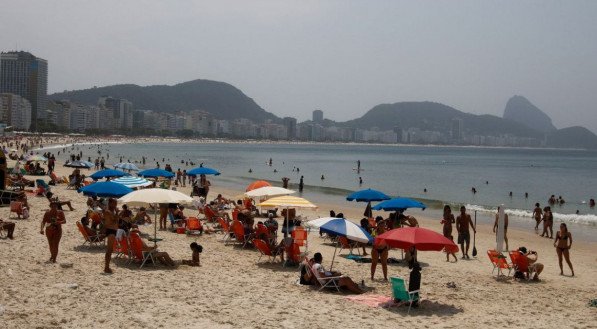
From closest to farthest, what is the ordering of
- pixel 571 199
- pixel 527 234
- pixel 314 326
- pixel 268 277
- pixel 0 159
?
1. pixel 314 326
2. pixel 268 277
3. pixel 0 159
4. pixel 527 234
5. pixel 571 199

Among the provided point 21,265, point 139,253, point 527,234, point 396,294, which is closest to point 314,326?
point 396,294

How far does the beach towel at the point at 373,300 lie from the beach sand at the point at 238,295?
0.16m

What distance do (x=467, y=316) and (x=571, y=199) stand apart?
35990 mm

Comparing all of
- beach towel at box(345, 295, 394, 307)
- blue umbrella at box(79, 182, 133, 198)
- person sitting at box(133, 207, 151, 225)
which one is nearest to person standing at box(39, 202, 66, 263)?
blue umbrella at box(79, 182, 133, 198)

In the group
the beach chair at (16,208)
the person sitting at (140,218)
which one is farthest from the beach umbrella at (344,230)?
the beach chair at (16,208)

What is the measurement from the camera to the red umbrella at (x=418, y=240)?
8141 millimetres

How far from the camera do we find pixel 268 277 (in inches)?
381

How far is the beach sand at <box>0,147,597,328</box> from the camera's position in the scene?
7043 mm

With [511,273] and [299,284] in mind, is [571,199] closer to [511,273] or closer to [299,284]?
[511,273]

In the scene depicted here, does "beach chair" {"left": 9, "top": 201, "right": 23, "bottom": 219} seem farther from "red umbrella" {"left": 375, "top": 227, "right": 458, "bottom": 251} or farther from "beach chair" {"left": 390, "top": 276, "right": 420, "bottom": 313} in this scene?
"beach chair" {"left": 390, "top": 276, "right": 420, "bottom": 313}

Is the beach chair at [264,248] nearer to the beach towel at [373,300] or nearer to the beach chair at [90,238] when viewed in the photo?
the beach towel at [373,300]

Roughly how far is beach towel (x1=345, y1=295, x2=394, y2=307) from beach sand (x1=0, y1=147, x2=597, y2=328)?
156 mm

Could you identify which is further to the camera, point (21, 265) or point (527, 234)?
point (527, 234)

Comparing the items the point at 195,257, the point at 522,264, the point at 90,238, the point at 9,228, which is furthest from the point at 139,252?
the point at 522,264
